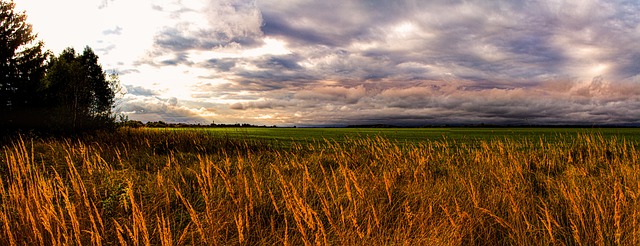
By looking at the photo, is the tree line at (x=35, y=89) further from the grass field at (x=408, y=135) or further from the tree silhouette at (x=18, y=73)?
the grass field at (x=408, y=135)

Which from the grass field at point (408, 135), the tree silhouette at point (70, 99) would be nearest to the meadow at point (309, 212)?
the grass field at point (408, 135)

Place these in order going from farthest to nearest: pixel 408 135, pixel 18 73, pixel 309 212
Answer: pixel 408 135, pixel 18 73, pixel 309 212

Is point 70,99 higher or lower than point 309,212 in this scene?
higher

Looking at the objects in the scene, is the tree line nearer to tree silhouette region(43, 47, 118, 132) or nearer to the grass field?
tree silhouette region(43, 47, 118, 132)

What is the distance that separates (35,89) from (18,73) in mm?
1339

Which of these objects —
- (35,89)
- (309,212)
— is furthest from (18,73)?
(309,212)

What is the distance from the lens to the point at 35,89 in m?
23.6

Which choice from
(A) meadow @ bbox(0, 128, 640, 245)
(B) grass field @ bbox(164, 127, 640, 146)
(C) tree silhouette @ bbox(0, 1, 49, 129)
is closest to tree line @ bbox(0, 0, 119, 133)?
(C) tree silhouette @ bbox(0, 1, 49, 129)

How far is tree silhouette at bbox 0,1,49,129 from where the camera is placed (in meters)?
22.4

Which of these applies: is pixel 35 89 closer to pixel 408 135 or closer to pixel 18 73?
pixel 18 73

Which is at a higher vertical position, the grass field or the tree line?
the tree line

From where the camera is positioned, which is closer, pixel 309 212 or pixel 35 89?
pixel 309 212

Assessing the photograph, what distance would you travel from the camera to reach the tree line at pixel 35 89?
22375mm

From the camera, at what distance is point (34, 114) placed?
76.6ft
